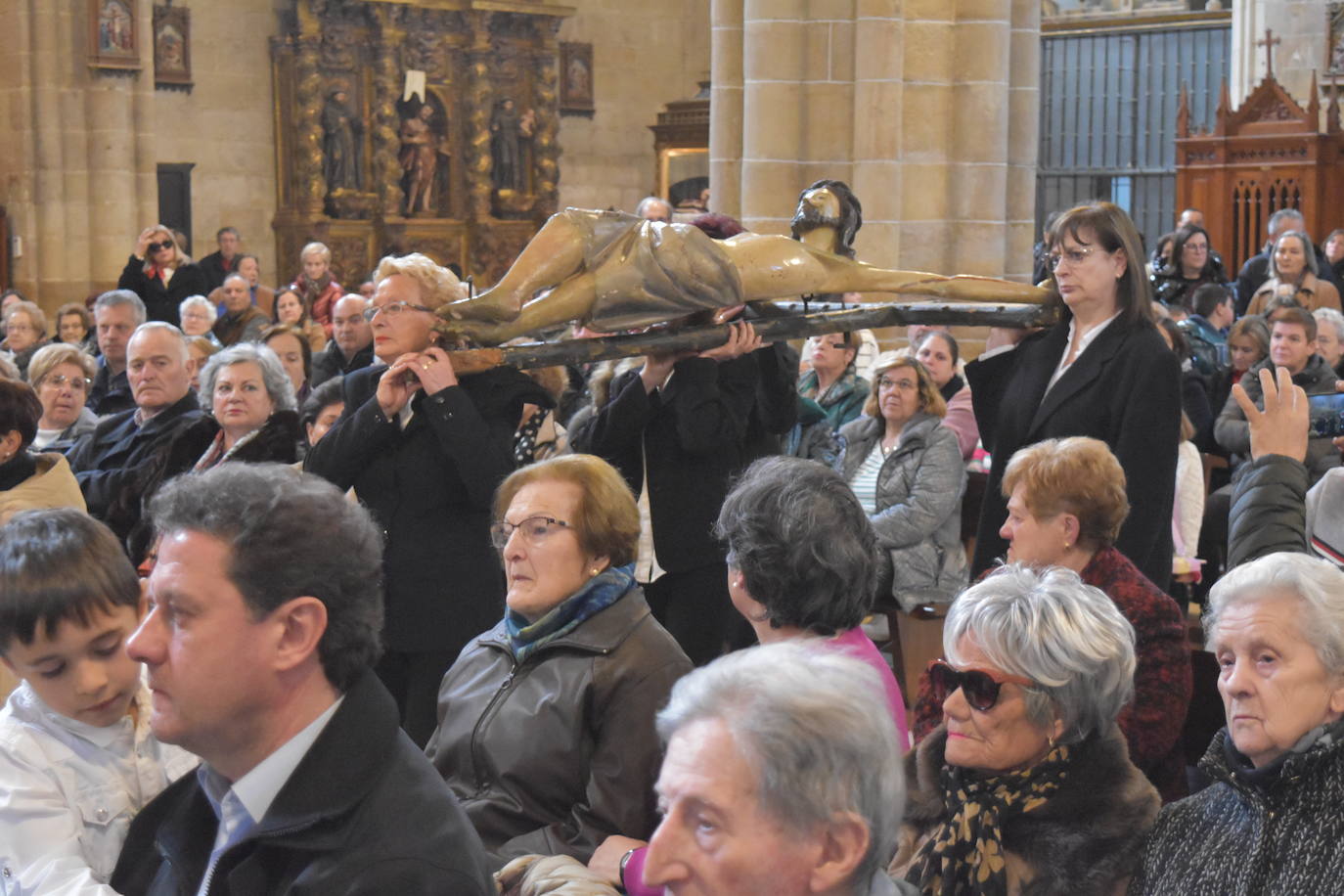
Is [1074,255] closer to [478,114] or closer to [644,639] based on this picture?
[644,639]

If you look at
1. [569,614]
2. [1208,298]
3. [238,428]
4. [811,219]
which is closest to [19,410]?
[238,428]

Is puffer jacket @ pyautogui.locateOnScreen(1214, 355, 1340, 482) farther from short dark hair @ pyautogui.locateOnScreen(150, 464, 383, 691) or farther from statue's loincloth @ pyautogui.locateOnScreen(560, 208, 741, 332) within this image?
short dark hair @ pyautogui.locateOnScreen(150, 464, 383, 691)

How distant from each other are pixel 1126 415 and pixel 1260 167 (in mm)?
9836

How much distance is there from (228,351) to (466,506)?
1.21 meters

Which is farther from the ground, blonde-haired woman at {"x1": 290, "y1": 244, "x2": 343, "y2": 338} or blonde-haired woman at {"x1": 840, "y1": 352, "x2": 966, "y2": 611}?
blonde-haired woman at {"x1": 290, "y1": 244, "x2": 343, "y2": 338}

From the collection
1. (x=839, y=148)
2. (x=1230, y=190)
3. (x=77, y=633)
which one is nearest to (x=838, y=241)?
(x=77, y=633)

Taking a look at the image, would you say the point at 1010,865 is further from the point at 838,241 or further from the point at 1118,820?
the point at 838,241

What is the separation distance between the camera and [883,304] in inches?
141

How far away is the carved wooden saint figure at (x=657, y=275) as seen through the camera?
3148 millimetres

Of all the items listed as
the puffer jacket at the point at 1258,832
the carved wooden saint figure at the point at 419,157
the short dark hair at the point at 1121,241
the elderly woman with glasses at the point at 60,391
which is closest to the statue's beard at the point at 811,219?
the short dark hair at the point at 1121,241

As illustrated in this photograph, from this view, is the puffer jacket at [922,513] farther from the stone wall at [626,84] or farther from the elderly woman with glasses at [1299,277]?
the stone wall at [626,84]

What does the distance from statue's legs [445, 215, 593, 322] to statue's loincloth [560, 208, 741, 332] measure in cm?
2

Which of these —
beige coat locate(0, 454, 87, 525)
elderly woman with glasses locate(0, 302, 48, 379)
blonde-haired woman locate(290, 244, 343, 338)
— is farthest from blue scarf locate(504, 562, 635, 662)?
blonde-haired woman locate(290, 244, 343, 338)

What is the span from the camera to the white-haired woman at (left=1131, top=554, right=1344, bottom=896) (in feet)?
7.77
